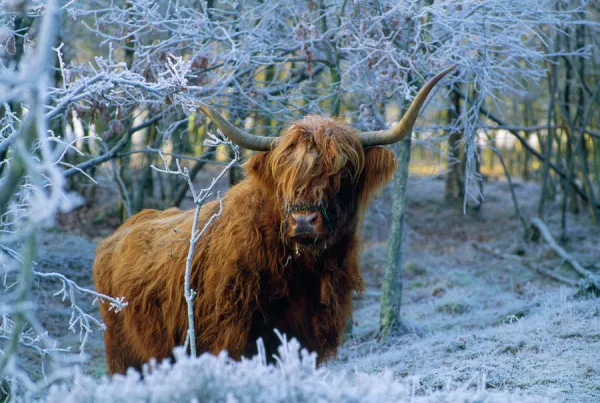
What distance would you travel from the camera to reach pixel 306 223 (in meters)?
4.35

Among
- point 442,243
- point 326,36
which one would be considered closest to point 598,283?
point 326,36

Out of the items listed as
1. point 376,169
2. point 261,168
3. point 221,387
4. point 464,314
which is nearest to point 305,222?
point 261,168

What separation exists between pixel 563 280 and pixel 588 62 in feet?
23.1

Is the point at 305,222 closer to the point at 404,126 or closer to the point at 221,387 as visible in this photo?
the point at 404,126

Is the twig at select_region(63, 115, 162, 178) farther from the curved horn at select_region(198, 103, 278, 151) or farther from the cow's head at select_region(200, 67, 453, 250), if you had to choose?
the cow's head at select_region(200, 67, 453, 250)

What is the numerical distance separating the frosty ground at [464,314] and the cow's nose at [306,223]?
2.87 ft

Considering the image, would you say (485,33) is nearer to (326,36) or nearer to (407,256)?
(326,36)

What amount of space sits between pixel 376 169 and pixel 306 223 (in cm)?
92

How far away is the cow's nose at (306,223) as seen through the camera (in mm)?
4348

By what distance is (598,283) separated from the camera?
7.26 m

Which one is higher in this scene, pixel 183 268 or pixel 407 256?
pixel 183 268

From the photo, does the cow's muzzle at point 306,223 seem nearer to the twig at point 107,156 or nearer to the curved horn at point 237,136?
the curved horn at point 237,136

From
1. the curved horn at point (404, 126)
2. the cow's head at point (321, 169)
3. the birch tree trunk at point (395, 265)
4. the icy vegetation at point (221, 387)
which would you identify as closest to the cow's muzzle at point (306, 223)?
the cow's head at point (321, 169)

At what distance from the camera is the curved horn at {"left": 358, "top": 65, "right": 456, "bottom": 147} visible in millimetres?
4648
